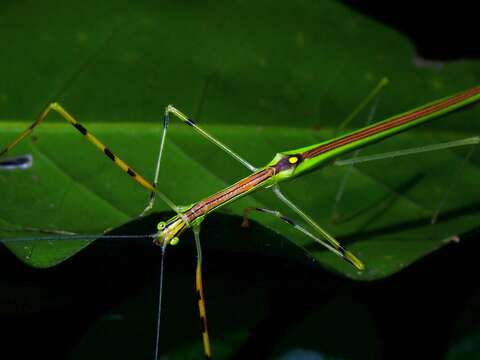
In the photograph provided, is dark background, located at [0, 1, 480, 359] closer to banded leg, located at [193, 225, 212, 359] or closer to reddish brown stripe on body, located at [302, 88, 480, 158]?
banded leg, located at [193, 225, 212, 359]

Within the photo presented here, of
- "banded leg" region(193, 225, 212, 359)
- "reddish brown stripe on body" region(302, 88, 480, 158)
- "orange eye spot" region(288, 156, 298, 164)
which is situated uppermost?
"reddish brown stripe on body" region(302, 88, 480, 158)

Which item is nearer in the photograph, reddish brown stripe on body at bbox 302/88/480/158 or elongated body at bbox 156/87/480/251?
elongated body at bbox 156/87/480/251

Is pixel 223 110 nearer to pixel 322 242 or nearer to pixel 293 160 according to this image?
pixel 293 160

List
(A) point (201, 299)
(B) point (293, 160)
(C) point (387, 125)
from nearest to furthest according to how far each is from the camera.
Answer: (A) point (201, 299), (B) point (293, 160), (C) point (387, 125)

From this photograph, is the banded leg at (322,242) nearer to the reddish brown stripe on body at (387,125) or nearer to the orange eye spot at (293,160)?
the orange eye spot at (293,160)

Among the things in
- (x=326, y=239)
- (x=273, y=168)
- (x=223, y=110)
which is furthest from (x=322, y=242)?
(x=223, y=110)

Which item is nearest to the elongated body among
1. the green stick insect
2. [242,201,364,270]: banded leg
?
the green stick insect

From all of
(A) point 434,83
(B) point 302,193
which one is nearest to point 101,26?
(B) point 302,193
